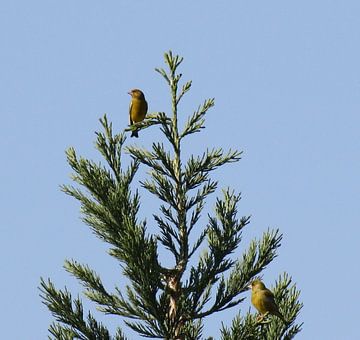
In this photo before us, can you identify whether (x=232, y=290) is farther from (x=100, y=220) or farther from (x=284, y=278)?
(x=100, y=220)

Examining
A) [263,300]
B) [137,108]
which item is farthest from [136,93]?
[263,300]

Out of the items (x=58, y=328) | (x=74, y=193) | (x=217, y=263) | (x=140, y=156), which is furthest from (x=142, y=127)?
(x=58, y=328)

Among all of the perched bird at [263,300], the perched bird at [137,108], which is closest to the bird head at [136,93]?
the perched bird at [137,108]

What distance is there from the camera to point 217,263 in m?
5.69

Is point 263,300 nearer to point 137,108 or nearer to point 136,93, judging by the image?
point 137,108

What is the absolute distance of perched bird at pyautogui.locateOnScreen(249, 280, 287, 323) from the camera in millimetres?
5898

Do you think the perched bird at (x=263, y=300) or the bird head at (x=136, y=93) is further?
the bird head at (x=136, y=93)

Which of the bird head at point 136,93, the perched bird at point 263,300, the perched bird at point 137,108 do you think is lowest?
the perched bird at point 263,300

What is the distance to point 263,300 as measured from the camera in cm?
621

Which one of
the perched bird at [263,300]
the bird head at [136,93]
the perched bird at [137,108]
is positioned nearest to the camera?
the perched bird at [263,300]

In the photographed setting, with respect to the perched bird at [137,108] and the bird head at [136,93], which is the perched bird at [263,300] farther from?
the bird head at [136,93]

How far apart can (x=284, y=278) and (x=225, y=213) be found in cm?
90

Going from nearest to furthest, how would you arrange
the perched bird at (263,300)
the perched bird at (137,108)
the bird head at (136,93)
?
the perched bird at (263,300) < the perched bird at (137,108) < the bird head at (136,93)

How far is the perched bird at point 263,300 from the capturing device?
5.90 metres
